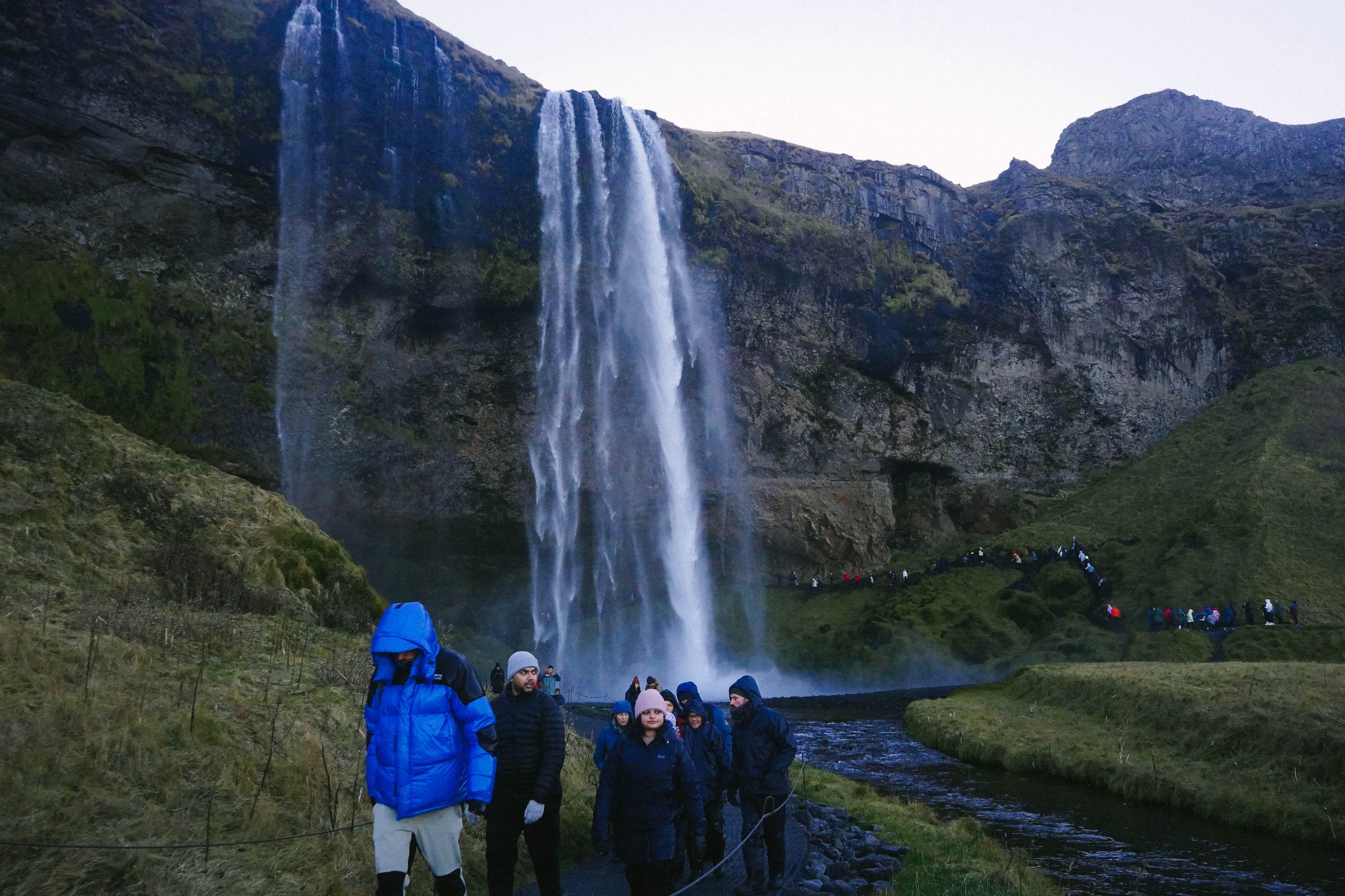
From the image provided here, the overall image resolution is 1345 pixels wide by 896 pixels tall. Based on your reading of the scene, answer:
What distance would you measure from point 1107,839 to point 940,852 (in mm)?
4279

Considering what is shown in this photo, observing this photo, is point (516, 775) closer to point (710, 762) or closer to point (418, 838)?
point (418, 838)

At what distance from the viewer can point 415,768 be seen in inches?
189

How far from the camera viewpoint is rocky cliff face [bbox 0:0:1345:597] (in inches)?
1430

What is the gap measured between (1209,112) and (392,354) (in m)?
112

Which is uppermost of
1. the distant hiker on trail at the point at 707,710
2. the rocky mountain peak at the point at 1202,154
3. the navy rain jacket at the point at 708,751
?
the rocky mountain peak at the point at 1202,154

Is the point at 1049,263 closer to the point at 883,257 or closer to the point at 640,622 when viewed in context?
the point at 883,257

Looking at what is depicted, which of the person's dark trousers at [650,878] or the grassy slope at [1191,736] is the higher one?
the person's dark trousers at [650,878]

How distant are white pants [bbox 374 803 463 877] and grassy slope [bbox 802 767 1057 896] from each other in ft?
17.0

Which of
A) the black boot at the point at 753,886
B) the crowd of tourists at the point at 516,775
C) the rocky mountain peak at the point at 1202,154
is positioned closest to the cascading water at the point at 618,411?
the crowd of tourists at the point at 516,775

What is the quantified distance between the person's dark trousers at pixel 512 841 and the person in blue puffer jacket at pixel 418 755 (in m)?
0.86

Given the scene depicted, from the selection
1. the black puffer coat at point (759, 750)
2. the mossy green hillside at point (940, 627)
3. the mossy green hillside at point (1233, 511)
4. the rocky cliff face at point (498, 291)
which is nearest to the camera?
the black puffer coat at point (759, 750)

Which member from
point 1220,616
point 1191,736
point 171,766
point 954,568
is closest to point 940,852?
point 171,766

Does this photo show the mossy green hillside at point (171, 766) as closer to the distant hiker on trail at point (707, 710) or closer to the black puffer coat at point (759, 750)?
the distant hiker on trail at point (707, 710)

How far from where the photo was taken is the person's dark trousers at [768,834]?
7.50m
